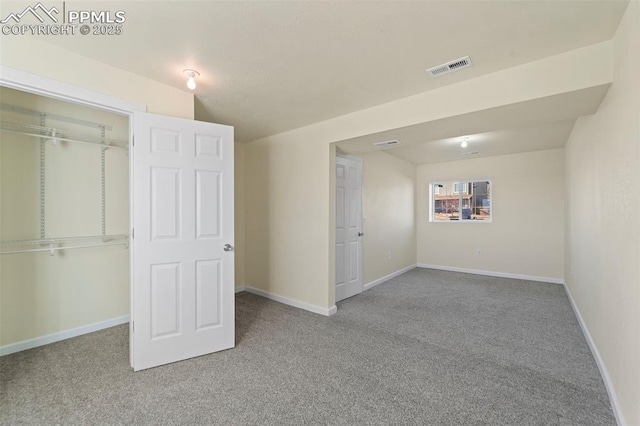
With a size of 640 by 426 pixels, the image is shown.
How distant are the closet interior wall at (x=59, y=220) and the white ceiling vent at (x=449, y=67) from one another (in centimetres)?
344

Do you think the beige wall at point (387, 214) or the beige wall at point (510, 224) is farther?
the beige wall at point (510, 224)

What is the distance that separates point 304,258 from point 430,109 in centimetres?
247

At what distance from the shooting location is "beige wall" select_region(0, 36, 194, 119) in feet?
6.45

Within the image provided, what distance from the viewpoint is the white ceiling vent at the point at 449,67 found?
225cm

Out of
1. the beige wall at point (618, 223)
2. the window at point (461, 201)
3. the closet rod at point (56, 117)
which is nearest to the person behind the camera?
the beige wall at point (618, 223)

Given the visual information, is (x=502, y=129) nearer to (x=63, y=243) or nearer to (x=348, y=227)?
(x=348, y=227)

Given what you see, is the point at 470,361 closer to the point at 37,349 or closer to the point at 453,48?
the point at 453,48

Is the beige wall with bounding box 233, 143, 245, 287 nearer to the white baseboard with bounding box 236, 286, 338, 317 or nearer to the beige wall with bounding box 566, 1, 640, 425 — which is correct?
the white baseboard with bounding box 236, 286, 338, 317

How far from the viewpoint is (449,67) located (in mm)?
2342

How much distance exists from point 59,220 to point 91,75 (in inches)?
64.8

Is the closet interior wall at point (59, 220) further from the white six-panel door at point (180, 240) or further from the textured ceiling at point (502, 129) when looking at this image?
the textured ceiling at point (502, 129)

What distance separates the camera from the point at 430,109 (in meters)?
2.76

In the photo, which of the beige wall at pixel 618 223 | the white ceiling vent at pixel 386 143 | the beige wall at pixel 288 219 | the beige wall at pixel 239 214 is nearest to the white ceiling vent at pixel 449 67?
the beige wall at pixel 618 223

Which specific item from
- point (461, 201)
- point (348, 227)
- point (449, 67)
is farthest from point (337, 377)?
point (461, 201)
